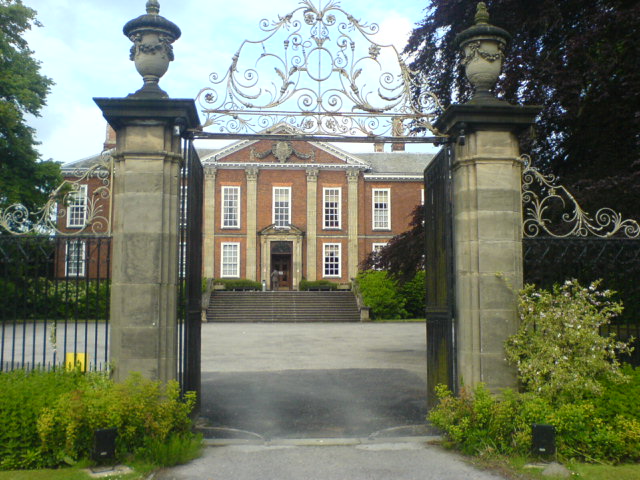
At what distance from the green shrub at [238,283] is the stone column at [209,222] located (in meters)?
1.47

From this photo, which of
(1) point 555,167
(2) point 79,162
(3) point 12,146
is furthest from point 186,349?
(2) point 79,162

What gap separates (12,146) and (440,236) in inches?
830

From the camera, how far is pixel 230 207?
38.2 meters

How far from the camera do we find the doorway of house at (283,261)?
38312 millimetres

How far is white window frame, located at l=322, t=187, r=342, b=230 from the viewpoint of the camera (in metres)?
38.7

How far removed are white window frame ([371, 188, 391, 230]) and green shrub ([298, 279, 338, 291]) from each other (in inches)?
190

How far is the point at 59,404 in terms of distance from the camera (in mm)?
5285

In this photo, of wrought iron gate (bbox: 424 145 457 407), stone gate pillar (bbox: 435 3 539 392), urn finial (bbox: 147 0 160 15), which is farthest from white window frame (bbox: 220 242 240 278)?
stone gate pillar (bbox: 435 3 539 392)

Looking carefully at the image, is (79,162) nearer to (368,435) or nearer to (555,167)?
(555,167)

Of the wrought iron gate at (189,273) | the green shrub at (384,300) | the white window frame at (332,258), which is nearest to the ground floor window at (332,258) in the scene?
the white window frame at (332,258)

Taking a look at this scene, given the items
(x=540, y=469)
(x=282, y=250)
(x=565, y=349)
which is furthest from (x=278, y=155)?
(x=540, y=469)

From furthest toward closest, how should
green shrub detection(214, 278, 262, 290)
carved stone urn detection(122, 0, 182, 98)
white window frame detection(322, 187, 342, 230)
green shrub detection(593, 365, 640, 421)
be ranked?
white window frame detection(322, 187, 342, 230)
green shrub detection(214, 278, 262, 290)
carved stone urn detection(122, 0, 182, 98)
green shrub detection(593, 365, 640, 421)

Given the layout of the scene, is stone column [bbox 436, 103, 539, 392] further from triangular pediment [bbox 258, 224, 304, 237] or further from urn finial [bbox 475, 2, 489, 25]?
triangular pediment [bbox 258, 224, 304, 237]

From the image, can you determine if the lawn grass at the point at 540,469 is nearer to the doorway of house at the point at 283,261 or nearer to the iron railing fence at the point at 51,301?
the iron railing fence at the point at 51,301
